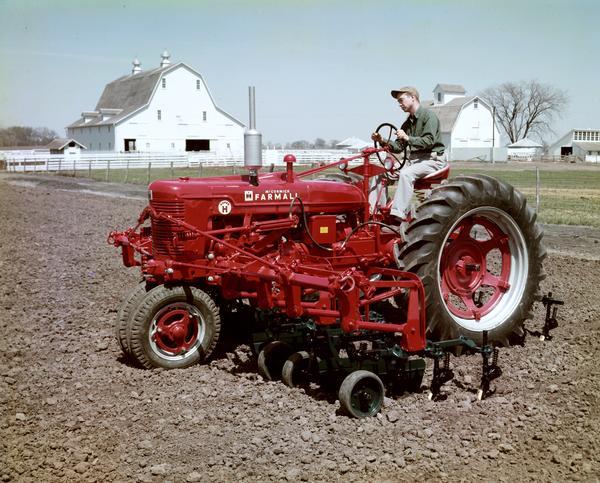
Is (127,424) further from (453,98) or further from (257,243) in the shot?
(453,98)

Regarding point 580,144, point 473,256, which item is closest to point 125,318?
point 473,256

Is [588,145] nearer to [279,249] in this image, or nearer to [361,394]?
[279,249]

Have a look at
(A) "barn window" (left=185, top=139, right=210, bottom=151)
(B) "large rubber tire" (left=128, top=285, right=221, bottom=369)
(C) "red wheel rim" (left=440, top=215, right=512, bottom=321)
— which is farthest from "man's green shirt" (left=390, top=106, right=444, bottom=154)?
(A) "barn window" (left=185, top=139, right=210, bottom=151)

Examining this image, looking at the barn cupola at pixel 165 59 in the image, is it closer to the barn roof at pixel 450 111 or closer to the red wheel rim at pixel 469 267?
the barn roof at pixel 450 111

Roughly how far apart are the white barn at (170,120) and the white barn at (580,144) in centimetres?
4693

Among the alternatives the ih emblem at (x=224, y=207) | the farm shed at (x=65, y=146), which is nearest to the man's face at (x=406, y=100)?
the ih emblem at (x=224, y=207)

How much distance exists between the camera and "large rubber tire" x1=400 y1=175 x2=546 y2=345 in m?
5.55

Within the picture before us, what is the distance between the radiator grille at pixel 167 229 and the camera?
541cm

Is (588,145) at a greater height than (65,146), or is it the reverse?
(588,145)

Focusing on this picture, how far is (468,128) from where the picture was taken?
7019 centimetres

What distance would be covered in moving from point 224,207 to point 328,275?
999mm

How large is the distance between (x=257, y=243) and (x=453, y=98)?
74.1 meters

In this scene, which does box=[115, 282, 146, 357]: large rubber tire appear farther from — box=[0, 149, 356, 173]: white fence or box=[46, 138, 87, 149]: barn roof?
box=[46, 138, 87, 149]: barn roof

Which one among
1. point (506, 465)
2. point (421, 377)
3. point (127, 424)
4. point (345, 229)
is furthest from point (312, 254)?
point (506, 465)
